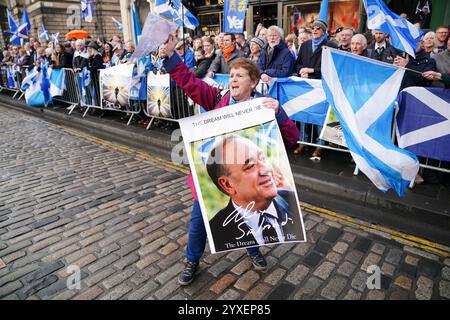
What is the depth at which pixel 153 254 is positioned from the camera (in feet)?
11.1

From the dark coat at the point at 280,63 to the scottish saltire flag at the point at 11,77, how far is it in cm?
1252

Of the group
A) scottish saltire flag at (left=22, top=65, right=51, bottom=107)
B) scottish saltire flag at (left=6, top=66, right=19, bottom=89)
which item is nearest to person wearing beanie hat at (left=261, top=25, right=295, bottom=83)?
scottish saltire flag at (left=22, top=65, right=51, bottom=107)

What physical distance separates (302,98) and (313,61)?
2.45 ft

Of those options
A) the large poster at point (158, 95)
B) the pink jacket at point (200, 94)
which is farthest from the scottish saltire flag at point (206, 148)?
the large poster at point (158, 95)

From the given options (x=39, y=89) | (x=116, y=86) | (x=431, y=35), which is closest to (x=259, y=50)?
(x=431, y=35)

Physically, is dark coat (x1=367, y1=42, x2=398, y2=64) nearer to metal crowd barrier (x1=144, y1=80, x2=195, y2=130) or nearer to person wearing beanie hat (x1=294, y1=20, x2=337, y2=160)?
person wearing beanie hat (x1=294, y1=20, x2=337, y2=160)

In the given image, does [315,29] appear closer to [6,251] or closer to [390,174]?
[390,174]

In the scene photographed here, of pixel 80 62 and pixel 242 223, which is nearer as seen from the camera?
pixel 242 223

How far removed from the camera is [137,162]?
625 centimetres

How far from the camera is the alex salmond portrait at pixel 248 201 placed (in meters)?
2.43

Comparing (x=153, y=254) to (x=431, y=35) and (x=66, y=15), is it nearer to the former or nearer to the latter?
(x=431, y=35)

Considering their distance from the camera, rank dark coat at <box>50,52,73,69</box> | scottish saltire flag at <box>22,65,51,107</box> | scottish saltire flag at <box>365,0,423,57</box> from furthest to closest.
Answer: scottish saltire flag at <box>22,65,51,107</box> < dark coat at <box>50,52,73,69</box> < scottish saltire flag at <box>365,0,423,57</box>

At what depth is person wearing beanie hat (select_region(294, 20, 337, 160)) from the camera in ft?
18.5

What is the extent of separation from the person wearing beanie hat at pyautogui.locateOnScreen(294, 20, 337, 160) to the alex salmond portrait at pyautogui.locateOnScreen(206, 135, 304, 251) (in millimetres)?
3342
